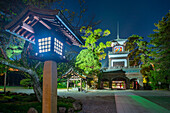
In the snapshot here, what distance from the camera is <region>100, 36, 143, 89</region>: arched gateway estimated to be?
97.2 ft

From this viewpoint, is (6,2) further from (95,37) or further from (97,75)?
(97,75)

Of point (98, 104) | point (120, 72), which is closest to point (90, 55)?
point (120, 72)

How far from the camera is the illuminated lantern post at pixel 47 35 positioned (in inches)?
144

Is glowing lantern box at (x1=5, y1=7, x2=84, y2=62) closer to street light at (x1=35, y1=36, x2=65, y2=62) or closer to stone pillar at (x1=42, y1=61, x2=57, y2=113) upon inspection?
street light at (x1=35, y1=36, x2=65, y2=62)

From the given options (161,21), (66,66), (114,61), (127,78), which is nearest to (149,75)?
(127,78)

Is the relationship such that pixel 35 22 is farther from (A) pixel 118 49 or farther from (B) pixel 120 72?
(A) pixel 118 49

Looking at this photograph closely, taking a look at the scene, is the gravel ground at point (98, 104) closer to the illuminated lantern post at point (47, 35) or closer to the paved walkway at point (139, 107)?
the paved walkway at point (139, 107)

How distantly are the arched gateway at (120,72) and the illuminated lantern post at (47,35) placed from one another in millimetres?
27094

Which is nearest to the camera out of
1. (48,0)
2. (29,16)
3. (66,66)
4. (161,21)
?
(29,16)

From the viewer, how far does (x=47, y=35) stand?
174 inches

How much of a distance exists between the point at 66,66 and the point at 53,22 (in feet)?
26.9

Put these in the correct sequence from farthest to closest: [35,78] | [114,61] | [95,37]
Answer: [114,61]
[95,37]
[35,78]

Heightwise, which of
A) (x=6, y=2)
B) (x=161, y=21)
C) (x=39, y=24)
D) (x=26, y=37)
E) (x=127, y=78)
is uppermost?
(x=161, y=21)

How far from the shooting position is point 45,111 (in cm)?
357
